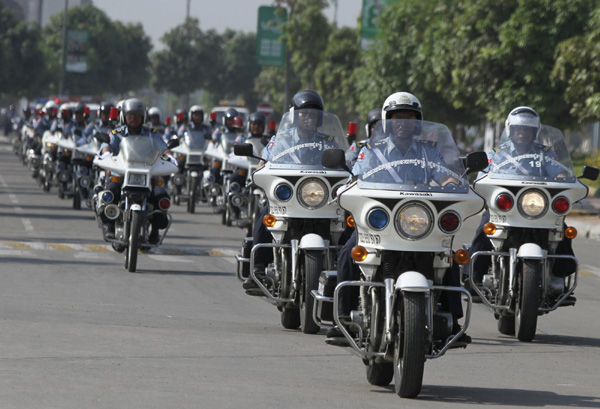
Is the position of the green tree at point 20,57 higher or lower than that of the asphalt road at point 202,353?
higher

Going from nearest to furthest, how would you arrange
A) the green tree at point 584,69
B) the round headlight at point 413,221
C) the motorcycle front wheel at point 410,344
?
1. the motorcycle front wheel at point 410,344
2. the round headlight at point 413,221
3. the green tree at point 584,69

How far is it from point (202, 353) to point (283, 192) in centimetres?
212

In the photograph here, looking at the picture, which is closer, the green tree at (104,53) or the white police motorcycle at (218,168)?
the white police motorcycle at (218,168)

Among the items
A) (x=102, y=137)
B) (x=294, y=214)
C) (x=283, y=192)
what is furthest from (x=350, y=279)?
(x=102, y=137)

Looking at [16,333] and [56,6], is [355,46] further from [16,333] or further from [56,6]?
[56,6]

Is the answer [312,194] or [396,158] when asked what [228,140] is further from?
[396,158]

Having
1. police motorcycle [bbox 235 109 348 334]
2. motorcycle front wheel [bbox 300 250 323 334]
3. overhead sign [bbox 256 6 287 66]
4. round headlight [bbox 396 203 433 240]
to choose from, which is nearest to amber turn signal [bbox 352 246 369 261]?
round headlight [bbox 396 203 433 240]

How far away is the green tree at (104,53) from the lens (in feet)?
385

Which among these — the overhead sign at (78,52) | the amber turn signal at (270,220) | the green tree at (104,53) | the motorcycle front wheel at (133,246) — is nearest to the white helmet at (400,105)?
the amber turn signal at (270,220)

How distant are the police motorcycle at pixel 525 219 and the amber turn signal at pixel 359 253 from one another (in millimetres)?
3107

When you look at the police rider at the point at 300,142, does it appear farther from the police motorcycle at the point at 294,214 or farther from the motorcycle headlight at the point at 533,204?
the motorcycle headlight at the point at 533,204

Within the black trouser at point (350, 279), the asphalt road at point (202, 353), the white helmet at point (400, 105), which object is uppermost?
the white helmet at point (400, 105)

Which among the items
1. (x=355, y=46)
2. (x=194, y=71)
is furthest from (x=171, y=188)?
(x=194, y=71)

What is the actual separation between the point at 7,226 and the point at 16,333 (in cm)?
1218
